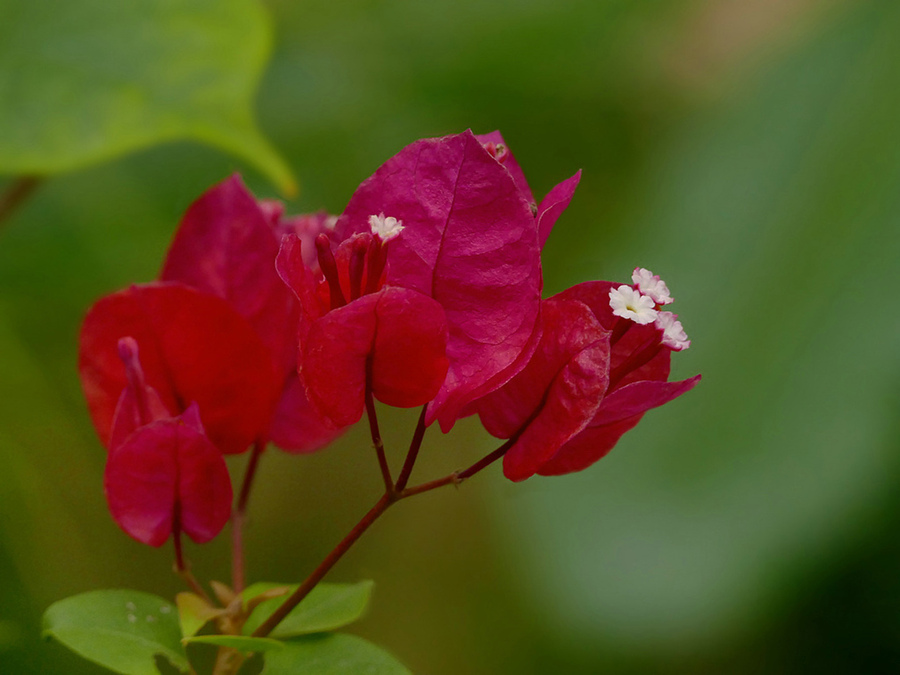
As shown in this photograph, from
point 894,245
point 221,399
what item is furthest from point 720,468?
point 221,399

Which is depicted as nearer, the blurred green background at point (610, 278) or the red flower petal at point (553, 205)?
the red flower petal at point (553, 205)

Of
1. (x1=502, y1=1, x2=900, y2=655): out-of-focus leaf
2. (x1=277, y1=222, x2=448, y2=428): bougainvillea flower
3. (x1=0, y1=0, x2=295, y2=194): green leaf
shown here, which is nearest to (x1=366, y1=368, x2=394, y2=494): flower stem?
(x1=277, y1=222, x2=448, y2=428): bougainvillea flower

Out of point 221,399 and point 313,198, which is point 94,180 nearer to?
point 313,198

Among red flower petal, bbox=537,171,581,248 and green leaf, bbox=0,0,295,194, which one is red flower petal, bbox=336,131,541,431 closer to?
red flower petal, bbox=537,171,581,248

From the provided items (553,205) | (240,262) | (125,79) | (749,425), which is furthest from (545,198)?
(749,425)

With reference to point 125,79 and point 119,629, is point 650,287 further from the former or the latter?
point 125,79

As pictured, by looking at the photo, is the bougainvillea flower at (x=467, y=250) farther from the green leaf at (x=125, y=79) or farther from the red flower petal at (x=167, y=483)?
the green leaf at (x=125, y=79)

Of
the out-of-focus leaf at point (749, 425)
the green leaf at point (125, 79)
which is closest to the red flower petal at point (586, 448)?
the green leaf at point (125, 79)
